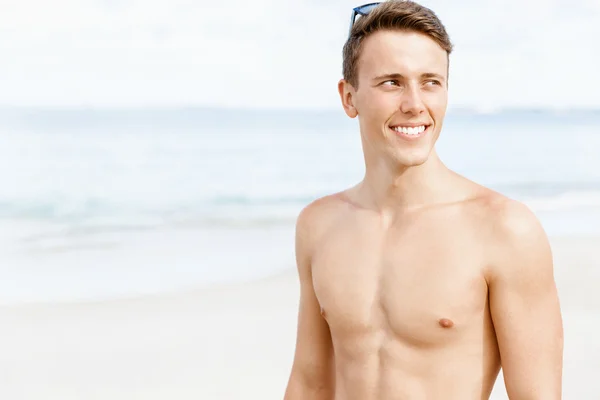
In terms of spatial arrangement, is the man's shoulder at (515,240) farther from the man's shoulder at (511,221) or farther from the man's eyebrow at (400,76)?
the man's eyebrow at (400,76)

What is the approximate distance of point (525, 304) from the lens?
7.14 ft

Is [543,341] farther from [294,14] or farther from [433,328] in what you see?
[294,14]

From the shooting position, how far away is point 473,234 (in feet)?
7.41

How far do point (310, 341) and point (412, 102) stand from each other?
764mm

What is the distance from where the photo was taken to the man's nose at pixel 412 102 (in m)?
2.20

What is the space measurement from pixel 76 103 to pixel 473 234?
20.2m

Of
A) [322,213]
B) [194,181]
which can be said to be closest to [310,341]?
[322,213]

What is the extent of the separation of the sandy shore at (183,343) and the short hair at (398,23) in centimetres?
332

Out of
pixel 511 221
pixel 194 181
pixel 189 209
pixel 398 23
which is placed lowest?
pixel 189 209

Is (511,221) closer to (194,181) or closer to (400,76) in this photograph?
(400,76)

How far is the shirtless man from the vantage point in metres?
2.20

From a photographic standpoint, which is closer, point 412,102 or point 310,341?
point 412,102

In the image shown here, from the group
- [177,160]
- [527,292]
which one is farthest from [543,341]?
[177,160]

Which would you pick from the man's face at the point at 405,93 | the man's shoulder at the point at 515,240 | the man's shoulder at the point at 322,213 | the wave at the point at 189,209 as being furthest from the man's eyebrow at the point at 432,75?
the wave at the point at 189,209
